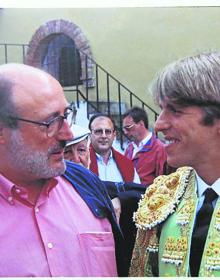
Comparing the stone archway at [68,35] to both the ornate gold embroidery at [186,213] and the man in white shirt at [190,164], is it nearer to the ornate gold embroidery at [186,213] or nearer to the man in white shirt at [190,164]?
the man in white shirt at [190,164]

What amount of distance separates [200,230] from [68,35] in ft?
2.17

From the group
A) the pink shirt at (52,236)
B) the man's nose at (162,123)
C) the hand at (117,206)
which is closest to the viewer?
the pink shirt at (52,236)

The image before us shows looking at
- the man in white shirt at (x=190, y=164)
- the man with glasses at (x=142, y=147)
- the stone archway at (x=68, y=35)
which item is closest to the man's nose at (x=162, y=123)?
the man in white shirt at (x=190, y=164)

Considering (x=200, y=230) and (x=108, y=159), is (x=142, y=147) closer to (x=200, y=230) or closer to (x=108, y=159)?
(x=108, y=159)

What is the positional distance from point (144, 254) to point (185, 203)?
0.16m

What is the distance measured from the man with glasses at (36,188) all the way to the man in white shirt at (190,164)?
0.16 m

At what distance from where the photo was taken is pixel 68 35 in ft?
4.42

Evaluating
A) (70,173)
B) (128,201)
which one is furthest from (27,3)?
(128,201)

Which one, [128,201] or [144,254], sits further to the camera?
[128,201]

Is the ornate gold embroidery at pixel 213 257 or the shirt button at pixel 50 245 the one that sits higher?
the shirt button at pixel 50 245

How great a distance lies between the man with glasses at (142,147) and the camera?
1.40 m

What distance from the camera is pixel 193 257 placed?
1.06m

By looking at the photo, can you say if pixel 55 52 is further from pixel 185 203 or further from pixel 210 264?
pixel 210 264

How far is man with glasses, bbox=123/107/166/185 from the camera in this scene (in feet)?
4.59
